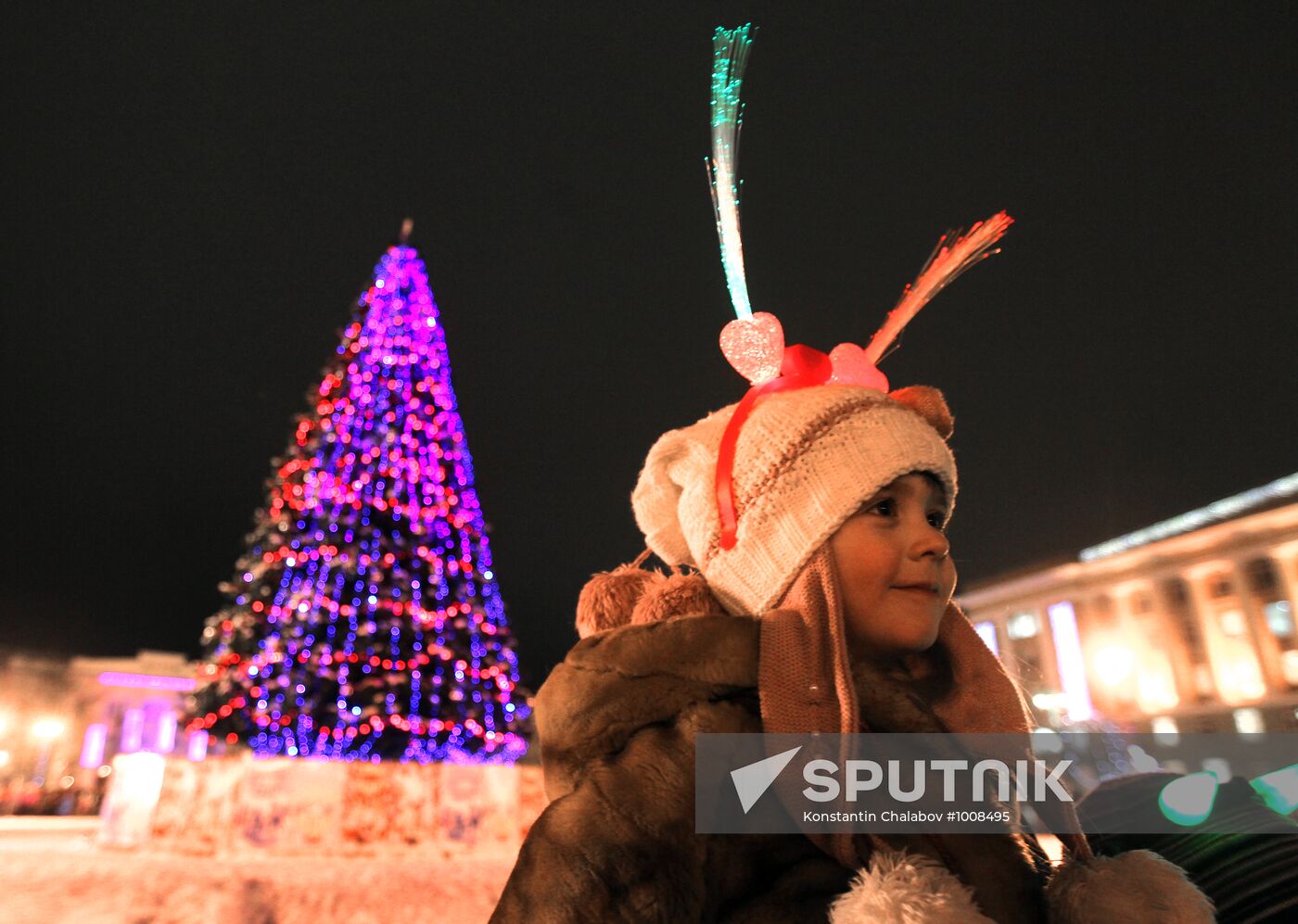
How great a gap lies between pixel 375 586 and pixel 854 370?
1169 cm

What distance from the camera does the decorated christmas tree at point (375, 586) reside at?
39.3 ft

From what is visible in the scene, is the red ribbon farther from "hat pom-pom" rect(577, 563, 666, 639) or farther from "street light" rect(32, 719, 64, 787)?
"street light" rect(32, 719, 64, 787)

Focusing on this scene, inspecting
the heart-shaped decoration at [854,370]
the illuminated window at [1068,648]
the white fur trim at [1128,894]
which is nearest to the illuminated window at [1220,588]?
the illuminated window at [1068,648]

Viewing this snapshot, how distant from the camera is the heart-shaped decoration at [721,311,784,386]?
170cm

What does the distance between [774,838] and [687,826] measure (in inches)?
5.6

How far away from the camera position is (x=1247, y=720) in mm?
29688

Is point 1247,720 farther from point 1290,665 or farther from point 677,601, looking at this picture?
point 677,601

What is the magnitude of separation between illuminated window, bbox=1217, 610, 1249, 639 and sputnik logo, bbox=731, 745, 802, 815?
36.5 m

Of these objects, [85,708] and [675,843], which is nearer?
[675,843]

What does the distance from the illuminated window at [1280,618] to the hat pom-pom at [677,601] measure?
3510cm

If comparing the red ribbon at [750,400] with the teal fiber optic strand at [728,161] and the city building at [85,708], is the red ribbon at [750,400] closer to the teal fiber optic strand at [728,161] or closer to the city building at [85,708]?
the teal fiber optic strand at [728,161]

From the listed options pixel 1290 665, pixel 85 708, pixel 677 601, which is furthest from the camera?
pixel 85 708

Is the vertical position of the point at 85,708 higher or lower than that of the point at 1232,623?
higher

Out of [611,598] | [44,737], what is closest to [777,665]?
[611,598]
